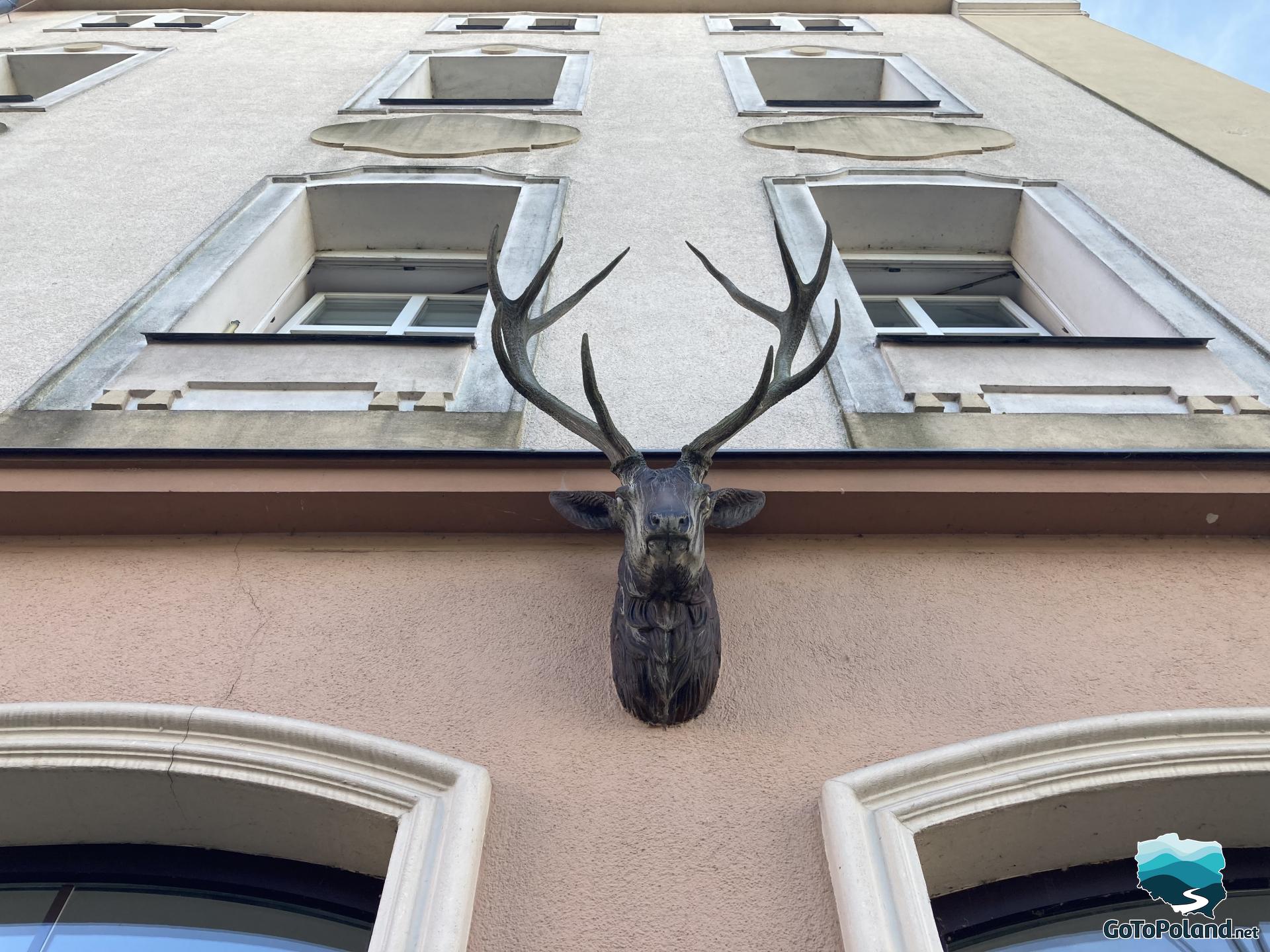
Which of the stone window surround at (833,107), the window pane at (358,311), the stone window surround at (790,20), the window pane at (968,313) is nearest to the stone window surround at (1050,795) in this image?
the window pane at (968,313)

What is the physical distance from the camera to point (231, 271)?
17.1 ft

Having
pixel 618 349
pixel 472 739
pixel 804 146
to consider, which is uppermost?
pixel 804 146

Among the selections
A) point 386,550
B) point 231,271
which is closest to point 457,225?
point 231,271

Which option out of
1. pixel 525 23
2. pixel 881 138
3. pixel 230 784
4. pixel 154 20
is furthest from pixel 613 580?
pixel 154 20

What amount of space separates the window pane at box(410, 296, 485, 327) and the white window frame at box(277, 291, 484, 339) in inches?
Answer: 0.6

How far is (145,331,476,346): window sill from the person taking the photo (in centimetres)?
435

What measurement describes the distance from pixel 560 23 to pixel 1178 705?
12.3m

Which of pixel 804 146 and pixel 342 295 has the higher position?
pixel 804 146

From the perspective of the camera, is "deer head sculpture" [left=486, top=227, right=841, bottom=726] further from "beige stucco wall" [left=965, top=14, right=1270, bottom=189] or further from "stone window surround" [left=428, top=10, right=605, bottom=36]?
"stone window surround" [left=428, top=10, right=605, bottom=36]

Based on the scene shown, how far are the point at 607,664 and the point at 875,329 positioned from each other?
272cm

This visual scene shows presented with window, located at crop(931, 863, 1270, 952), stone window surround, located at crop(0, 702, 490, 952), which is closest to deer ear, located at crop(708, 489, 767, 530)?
stone window surround, located at crop(0, 702, 490, 952)

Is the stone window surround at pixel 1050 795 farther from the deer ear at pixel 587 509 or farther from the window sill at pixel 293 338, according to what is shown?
the window sill at pixel 293 338

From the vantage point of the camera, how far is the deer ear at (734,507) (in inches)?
124

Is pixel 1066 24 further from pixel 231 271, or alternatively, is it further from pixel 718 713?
pixel 718 713
